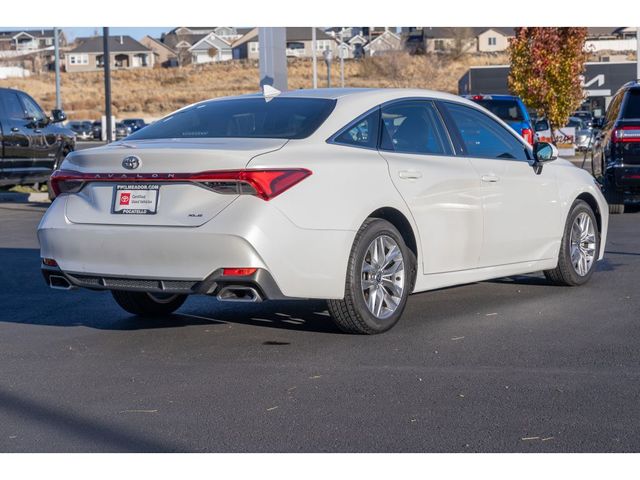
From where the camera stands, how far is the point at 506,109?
21562 mm

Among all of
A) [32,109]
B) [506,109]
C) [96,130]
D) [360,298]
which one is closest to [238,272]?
[360,298]

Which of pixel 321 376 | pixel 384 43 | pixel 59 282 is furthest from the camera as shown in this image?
pixel 384 43

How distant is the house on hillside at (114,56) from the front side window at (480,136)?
125m

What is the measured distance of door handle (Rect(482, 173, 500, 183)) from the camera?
323 inches

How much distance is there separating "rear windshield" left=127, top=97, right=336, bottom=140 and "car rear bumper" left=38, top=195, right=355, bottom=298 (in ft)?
2.49

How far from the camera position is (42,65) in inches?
5300

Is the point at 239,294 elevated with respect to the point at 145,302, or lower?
elevated

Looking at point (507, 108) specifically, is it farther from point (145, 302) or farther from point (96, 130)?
point (96, 130)

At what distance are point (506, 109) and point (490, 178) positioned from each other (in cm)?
1366

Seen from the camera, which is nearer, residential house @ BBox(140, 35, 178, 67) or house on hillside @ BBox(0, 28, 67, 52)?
residential house @ BBox(140, 35, 178, 67)

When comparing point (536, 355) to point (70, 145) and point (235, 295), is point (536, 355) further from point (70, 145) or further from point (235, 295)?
point (70, 145)

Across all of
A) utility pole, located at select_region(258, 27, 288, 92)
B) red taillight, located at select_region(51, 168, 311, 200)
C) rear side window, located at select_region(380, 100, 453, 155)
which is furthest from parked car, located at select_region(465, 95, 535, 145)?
red taillight, located at select_region(51, 168, 311, 200)

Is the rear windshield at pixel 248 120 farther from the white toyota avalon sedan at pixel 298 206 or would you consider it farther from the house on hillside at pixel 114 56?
the house on hillside at pixel 114 56

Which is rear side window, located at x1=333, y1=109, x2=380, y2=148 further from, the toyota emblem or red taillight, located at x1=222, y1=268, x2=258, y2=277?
the toyota emblem
